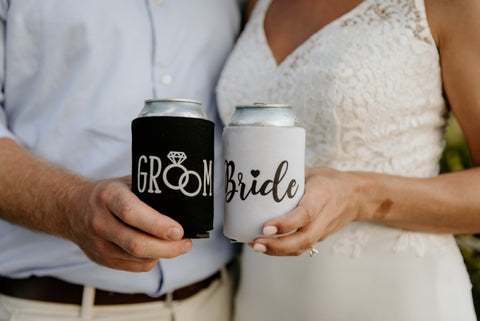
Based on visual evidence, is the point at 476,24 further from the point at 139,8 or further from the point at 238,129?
the point at 139,8

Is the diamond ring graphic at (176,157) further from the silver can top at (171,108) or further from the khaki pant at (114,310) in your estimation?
the khaki pant at (114,310)

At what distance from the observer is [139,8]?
152 centimetres

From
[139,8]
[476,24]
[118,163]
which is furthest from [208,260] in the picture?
[476,24]

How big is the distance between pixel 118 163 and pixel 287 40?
0.63m

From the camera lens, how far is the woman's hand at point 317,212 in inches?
37.7

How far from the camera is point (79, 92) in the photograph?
145 cm

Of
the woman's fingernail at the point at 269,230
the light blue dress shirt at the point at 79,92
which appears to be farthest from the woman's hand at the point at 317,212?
the light blue dress shirt at the point at 79,92

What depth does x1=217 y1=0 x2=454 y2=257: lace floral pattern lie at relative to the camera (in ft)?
4.38

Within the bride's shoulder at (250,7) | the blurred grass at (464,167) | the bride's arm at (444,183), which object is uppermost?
the bride's shoulder at (250,7)

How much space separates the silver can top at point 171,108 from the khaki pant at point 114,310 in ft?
2.45

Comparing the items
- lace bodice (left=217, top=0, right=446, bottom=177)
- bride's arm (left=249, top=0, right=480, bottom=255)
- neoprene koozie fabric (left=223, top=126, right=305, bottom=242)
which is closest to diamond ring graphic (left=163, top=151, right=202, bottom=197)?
neoprene koozie fabric (left=223, top=126, right=305, bottom=242)

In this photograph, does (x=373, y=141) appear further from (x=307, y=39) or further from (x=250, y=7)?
(x=250, y=7)

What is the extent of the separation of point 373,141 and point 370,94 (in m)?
0.14

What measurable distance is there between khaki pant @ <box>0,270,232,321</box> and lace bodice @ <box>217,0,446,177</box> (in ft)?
1.88
